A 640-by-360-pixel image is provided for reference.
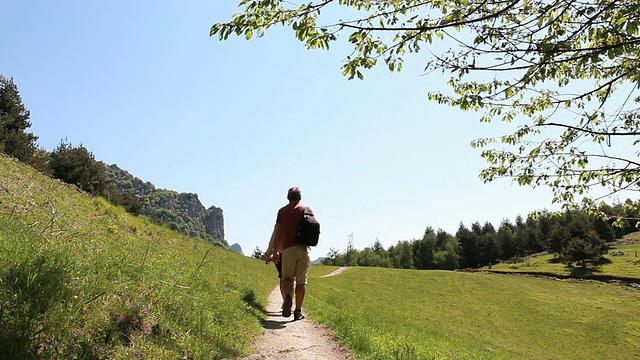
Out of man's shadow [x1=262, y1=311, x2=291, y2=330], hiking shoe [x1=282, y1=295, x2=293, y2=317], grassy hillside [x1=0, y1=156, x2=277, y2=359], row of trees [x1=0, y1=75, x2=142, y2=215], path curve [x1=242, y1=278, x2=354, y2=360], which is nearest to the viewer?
grassy hillside [x1=0, y1=156, x2=277, y2=359]

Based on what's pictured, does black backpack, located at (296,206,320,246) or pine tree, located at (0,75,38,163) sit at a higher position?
pine tree, located at (0,75,38,163)

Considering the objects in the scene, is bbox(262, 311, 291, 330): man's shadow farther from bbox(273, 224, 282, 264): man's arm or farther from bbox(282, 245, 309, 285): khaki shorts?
bbox(273, 224, 282, 264): man's arm

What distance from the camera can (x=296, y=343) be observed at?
19.2 feet

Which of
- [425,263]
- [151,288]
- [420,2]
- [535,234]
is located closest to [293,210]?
[151,288]

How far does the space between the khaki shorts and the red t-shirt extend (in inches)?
5.8

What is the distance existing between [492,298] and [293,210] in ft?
131

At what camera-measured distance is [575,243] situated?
7500 cm

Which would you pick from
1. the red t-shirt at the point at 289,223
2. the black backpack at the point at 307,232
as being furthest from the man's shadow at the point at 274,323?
the black backpack at the point at 307,232

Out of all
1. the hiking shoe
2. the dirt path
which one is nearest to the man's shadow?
the dirt path

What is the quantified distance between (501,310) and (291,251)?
116 ft

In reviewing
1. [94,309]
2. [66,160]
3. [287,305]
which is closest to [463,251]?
[66,160]

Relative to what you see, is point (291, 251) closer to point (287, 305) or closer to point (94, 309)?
point (287, 305)

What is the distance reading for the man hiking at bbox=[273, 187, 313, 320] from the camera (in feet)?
24.5

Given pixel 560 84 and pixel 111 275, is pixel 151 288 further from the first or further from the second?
pixel 560 84
